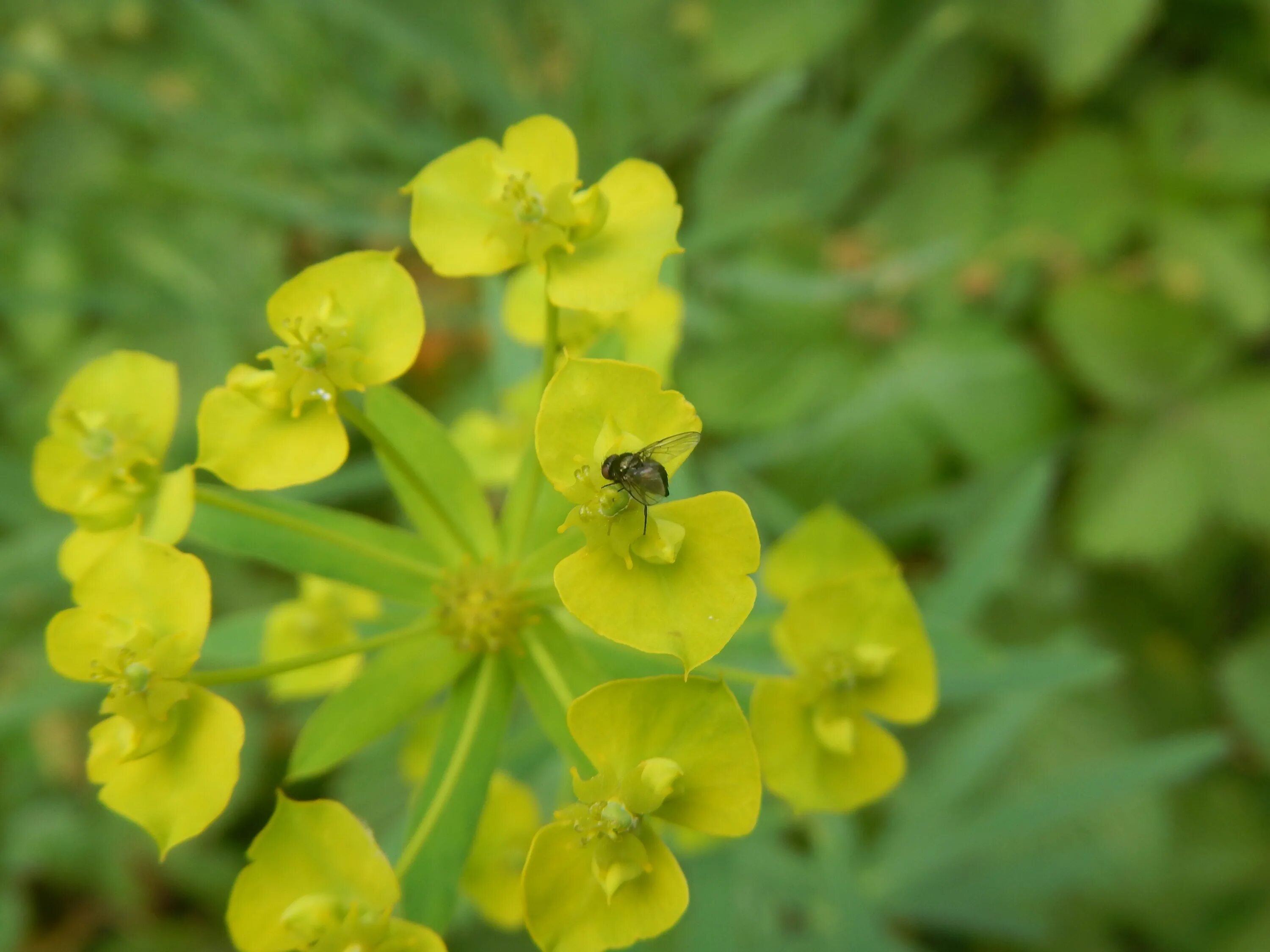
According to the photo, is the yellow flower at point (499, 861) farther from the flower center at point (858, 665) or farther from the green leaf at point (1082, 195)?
the green leaf at point (1082, 195)

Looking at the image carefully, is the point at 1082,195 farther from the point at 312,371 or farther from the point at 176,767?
the point at 176,767

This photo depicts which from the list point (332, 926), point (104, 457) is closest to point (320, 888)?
point (332, 926)

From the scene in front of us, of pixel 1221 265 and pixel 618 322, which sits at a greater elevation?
pixel 1221 265

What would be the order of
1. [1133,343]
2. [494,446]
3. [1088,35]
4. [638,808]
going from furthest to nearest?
[1133,343]
[1088,35]
[494,446]
[638,808]

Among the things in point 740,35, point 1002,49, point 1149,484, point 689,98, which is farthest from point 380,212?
point 1149,484

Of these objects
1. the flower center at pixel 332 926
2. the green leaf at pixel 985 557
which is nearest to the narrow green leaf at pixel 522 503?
the flower center at pixel 332 926

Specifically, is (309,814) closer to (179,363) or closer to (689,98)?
(179,363)
